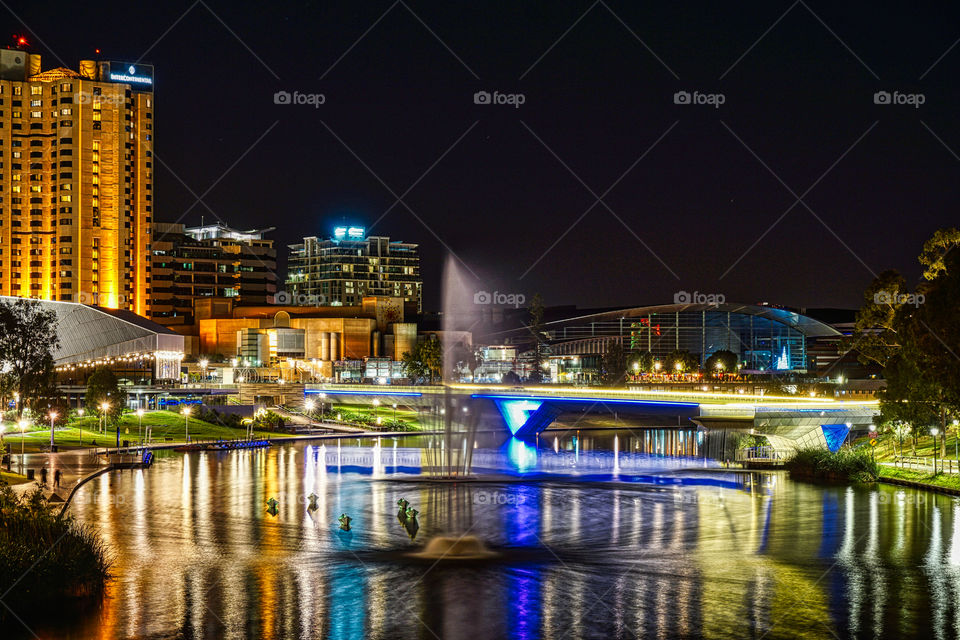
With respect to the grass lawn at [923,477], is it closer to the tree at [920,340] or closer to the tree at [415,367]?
the tree at [920,340]

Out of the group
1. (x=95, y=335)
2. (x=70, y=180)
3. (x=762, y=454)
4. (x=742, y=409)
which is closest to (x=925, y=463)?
(x=742, y=409)

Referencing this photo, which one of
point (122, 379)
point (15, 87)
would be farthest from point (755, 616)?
point (15, 87)

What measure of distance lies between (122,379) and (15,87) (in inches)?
3094

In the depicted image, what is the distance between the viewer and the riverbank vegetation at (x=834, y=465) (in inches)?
2512

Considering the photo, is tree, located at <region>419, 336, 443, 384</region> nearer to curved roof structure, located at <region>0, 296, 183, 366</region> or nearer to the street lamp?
curved roof structure, located at <region>0, 296, 183, 366</region>

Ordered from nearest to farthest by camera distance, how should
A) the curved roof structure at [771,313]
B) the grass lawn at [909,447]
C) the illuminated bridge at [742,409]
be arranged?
the illuminated bridge at [742,409], the grass lawn at [909,447], the curved roof structure at [771,313]

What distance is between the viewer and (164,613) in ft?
99.9

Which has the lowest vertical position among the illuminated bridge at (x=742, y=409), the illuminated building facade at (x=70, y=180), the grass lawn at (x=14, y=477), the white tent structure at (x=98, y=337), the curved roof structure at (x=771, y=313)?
the grass lawn at (x=14, y=477)

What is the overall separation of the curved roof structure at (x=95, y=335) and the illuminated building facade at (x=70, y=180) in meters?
53.9

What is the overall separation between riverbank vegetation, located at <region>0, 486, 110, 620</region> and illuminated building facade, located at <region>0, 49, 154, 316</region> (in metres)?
150

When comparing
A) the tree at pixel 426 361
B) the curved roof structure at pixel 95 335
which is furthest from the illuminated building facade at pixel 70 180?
the tree at pixel 426 361

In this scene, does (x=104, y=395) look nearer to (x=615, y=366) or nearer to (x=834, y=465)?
(x=834, y=465)

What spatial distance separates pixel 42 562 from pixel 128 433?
58339mm

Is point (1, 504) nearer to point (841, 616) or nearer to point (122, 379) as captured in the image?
point (841, 616)
